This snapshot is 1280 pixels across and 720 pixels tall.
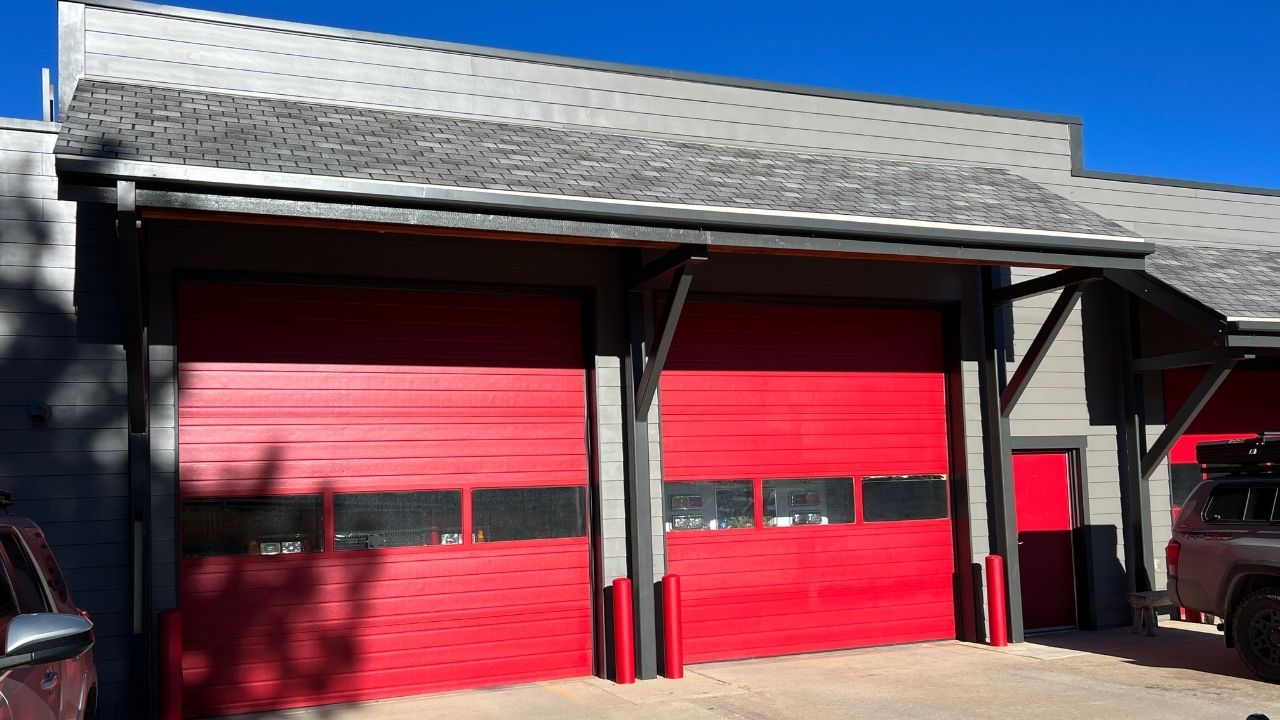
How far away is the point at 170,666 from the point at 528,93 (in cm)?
644

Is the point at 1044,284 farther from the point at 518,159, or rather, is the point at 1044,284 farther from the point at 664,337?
the point at 518,159

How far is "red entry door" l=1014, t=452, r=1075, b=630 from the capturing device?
13.7 meters

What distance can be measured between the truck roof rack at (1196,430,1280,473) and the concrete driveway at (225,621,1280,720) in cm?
187

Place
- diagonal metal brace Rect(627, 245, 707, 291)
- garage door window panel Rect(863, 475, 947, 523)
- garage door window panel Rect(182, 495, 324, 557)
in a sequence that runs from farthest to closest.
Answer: garage door window panel Rect(863, 475, 947, 523)
diagonal metal brace Rect(627, 245, 707, 291)
garage door window panel Rect(182, 495, 324, 557)

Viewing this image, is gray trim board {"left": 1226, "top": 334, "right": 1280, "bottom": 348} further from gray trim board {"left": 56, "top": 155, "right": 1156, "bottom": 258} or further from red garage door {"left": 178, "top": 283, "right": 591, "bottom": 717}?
red garage door {"left": 178, "top": 283, "right": 591, "bottom": 717}

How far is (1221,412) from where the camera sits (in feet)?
49.1

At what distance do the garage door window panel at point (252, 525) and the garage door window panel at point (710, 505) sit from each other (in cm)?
349

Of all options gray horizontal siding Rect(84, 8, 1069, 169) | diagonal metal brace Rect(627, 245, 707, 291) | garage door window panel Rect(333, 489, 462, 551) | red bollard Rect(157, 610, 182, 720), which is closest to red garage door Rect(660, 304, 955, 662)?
diagonal metal brace Rect(627, 245, 707, 291)

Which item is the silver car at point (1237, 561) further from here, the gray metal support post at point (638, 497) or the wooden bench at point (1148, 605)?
the gray metal support post at point (638, 497)

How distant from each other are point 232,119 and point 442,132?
1.90 metres

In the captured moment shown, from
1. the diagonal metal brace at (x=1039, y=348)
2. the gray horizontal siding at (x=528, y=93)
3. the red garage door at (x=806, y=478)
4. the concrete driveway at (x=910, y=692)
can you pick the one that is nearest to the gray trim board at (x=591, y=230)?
the diagonal metal brace at (x=1039, y=348)

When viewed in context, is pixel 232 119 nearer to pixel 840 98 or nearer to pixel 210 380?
pixel 210 380

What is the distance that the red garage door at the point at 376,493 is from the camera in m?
10.0

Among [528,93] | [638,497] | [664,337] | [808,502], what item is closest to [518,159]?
[528,93]
